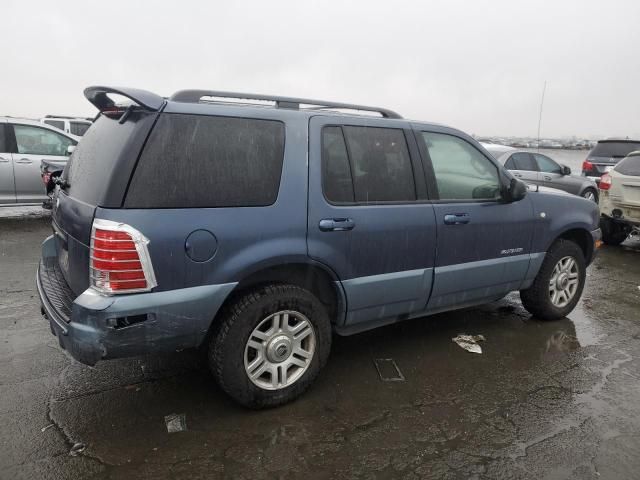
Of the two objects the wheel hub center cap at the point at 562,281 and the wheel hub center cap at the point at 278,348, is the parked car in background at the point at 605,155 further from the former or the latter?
the wheel hub center cap at the point at 278,348

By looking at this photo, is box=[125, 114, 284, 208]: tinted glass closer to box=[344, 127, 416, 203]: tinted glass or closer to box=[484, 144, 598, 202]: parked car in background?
box=[344, 127, 416, 203]: tinted glass

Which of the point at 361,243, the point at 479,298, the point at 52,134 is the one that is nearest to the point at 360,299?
the point at 361,243

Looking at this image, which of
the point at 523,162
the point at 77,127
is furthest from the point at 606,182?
the point at 77,127

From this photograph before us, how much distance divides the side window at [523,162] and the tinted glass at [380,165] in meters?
7.59

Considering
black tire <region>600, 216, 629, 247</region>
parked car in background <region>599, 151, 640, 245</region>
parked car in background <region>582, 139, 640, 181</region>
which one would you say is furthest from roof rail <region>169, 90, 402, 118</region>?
parked car in background <region>582, 139, 640, 181</region>

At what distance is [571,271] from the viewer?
15.3 feet

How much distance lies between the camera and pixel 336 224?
307 cm

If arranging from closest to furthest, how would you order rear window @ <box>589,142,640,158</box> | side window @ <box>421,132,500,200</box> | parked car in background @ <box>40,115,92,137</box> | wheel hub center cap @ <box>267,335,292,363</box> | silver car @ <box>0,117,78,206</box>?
wheel hub center cap @ <box>267,335,292,363</box> → side window @ <box>421,132,500,200</box> → silver car @ <box>0,117,78,206</box> → rear window @ <box>589,142,640,158</box> → parked car in background @ <box>40,115,92,137</box>

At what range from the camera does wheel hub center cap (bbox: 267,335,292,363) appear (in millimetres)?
2949

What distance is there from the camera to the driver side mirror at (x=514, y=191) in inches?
155

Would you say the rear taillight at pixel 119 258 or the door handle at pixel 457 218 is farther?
the door handle at pixel 457 218

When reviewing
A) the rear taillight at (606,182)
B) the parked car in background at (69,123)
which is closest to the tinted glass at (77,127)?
the parked car in background at (69,123)

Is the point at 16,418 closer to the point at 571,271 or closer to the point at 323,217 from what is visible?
the point at 323,217

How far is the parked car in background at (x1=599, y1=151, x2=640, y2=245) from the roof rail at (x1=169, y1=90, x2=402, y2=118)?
18.1 ft
